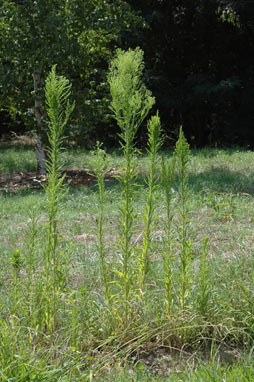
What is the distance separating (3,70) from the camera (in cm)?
894

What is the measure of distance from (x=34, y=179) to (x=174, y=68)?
32.1 ft

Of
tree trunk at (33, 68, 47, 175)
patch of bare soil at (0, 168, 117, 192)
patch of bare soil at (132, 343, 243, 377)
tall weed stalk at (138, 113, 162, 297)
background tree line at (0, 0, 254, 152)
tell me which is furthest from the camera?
background tree line at (0, 0, 254, 152)

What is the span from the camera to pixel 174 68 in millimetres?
16969

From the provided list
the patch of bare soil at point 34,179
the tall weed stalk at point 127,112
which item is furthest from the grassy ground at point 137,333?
the patch of bare soil at point 34,179

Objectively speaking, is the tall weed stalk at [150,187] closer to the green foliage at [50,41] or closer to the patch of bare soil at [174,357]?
the patch of bare soil at [174,357]

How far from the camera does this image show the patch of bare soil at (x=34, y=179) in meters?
9.00

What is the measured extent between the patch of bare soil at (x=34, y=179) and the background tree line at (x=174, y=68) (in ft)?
3.23

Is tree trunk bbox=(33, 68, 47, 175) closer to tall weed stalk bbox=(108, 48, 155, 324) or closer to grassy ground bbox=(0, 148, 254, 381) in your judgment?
grassy ground bbox=(0, 148, 254, 381)

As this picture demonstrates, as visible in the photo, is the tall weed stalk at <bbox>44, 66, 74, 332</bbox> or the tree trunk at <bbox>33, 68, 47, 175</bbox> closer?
the tall weed stalk at <bbox>44, 66, 74, 332</bbox>

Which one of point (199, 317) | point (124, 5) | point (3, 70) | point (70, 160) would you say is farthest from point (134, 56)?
point (70, 160)

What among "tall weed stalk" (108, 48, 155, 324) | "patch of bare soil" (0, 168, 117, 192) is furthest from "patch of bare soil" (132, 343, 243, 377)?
"patch of bare soil" (0, 168, 117, 192)

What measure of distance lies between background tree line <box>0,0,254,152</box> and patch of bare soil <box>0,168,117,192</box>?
0.98m

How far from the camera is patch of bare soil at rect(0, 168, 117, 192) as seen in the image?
9000 millimetres

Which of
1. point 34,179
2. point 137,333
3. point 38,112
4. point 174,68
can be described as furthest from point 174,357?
point 174,68
